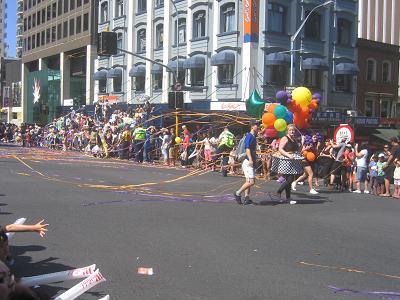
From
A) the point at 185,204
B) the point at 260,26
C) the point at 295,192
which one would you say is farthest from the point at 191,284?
the point at 260,26

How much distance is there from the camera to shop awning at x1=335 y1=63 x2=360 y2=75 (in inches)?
1389

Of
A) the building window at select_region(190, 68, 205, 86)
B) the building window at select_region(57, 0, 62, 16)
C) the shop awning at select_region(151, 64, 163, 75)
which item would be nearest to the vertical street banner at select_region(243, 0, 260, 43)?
the building window at select_region(190, 68, 205, 86)

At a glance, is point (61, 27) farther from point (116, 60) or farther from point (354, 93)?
point (354, 93)

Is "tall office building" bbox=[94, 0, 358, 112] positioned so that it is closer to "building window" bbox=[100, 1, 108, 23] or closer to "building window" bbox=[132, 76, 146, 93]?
"building window" bbox=[132, 76, 146, 93]

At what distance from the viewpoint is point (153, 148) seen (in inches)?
946

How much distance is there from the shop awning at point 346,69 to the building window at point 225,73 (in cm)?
741

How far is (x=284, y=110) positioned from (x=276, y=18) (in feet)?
71.6

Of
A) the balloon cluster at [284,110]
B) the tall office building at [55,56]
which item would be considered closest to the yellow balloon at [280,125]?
the balloon cluster at [284,110]

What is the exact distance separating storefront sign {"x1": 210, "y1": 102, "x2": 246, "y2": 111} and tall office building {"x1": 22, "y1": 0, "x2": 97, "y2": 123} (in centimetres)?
2119

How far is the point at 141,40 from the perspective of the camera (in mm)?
41344

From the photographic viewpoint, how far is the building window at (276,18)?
32625 millimetres

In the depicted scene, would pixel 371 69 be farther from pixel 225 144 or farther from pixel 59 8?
pixel 59 8

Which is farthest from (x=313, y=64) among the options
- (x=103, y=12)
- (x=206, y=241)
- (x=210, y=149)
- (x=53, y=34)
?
(x=53, y=34)

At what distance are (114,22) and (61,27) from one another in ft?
56.8
